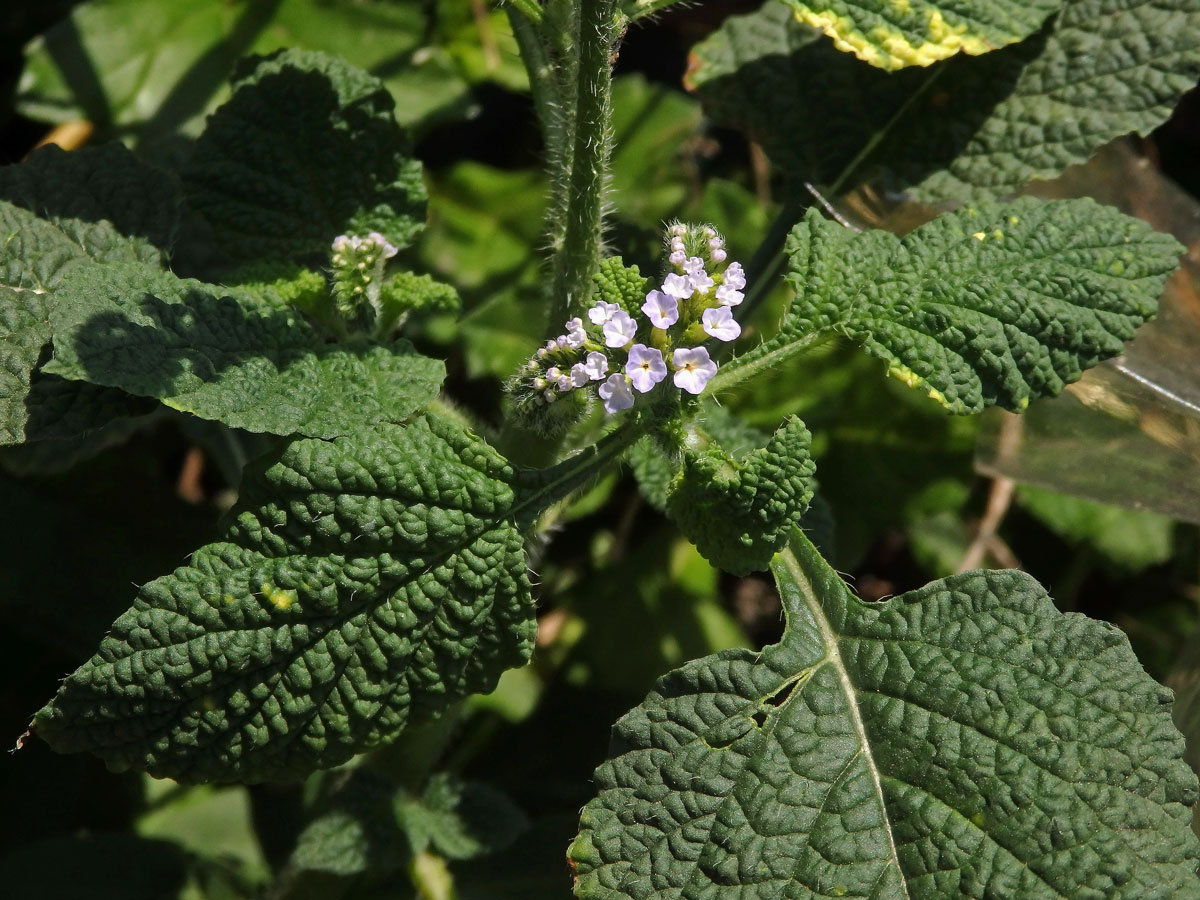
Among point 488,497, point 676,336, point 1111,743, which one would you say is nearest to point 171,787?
point 488,497

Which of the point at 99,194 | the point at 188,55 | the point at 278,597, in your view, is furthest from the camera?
the point at 188,55

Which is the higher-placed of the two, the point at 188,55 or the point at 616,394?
the point at 188,55

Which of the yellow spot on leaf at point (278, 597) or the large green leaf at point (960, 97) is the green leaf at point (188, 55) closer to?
the large green leaf at point (960, 97)

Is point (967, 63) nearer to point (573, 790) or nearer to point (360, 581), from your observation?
point (360, 581)

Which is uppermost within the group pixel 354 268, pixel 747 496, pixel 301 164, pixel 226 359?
pixel 301 164

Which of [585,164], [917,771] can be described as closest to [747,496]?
[917,771]

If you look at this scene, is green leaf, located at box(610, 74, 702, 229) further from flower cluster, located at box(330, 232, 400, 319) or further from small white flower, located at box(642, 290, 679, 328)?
small white flower, located at box(642, 290, 679, 328)

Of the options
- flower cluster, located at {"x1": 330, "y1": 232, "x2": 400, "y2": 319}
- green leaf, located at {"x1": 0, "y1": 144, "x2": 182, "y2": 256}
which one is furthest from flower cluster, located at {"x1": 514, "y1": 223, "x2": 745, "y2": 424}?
green leaf, located at {"x1": 0, "y1": 144, "x2": 182, "y2": 256}

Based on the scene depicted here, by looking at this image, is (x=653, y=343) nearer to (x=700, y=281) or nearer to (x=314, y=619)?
(x=700, y=281)
